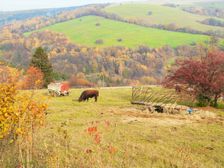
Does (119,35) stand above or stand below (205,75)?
below

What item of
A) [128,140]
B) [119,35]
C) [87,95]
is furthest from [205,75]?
[119,35]

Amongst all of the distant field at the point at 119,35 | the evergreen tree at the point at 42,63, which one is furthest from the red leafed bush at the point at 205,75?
the distant field at the point at 119,35

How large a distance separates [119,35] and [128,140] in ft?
455

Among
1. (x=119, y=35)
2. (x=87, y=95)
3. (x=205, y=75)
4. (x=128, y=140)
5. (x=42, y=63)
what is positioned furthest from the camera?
(x=119, y=35)

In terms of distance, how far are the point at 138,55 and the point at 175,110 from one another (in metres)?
105

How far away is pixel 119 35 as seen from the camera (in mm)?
151000

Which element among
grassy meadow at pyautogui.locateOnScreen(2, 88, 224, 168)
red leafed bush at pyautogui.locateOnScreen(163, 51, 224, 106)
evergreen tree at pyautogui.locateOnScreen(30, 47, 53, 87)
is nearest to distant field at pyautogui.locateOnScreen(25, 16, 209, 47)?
evergreen tree at pyautogui.locateOnScreen(30, 47, 53, 87)

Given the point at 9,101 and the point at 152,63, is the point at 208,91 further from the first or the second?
the point at 152,63

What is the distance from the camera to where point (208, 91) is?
33.8 meters

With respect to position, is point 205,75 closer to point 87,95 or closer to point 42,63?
point 87,95

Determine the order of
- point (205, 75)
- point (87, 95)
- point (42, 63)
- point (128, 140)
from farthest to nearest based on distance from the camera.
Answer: point (42, 63), point (87, 95), point (205, 75), point (128, 140)

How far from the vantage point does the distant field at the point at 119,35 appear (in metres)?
140

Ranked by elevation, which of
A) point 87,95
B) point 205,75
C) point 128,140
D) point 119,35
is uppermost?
point 128,140

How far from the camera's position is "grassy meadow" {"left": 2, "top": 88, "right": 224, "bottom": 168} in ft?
43.4
